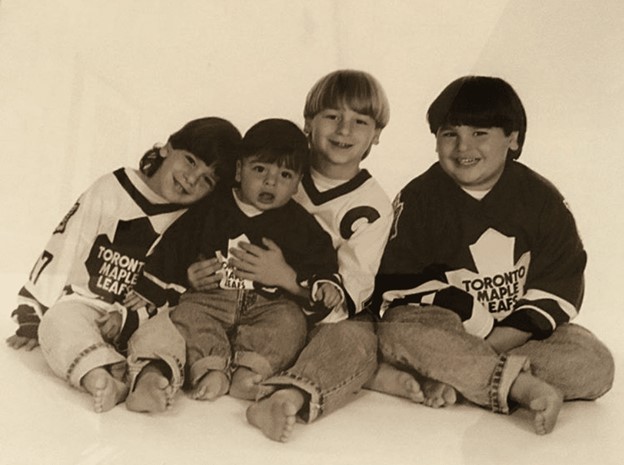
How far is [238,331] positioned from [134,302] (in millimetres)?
138

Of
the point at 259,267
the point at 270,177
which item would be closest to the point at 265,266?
the point at 259,267

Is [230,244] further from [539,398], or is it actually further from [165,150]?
[539,398]

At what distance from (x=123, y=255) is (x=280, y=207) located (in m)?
0.21

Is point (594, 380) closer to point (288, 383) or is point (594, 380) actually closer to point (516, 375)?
point (516, 375)

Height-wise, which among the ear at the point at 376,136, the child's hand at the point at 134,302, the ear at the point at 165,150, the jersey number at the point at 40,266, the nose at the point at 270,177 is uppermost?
the ear at the point at 376,136

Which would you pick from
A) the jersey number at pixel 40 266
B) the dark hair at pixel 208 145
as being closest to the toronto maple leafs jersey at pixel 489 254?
the dark hair at pixel 208 145

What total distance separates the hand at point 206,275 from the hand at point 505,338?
337 millimetres

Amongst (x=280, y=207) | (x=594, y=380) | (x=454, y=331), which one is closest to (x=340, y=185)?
(x=280, y=207)

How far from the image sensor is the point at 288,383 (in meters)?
0.80

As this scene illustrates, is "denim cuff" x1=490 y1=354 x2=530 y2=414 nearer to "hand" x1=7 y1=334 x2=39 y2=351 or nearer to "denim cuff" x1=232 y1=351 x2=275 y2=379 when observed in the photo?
"denim cuff" x1=232 y1=351 x2=275 y2=379

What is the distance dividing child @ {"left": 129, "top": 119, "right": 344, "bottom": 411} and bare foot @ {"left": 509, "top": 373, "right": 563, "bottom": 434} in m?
0.23

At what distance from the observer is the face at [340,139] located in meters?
0.85

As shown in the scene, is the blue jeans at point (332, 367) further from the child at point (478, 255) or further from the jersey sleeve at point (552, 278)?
the jersey sleeve at point (552, 278)

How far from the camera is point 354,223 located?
2.79ft
